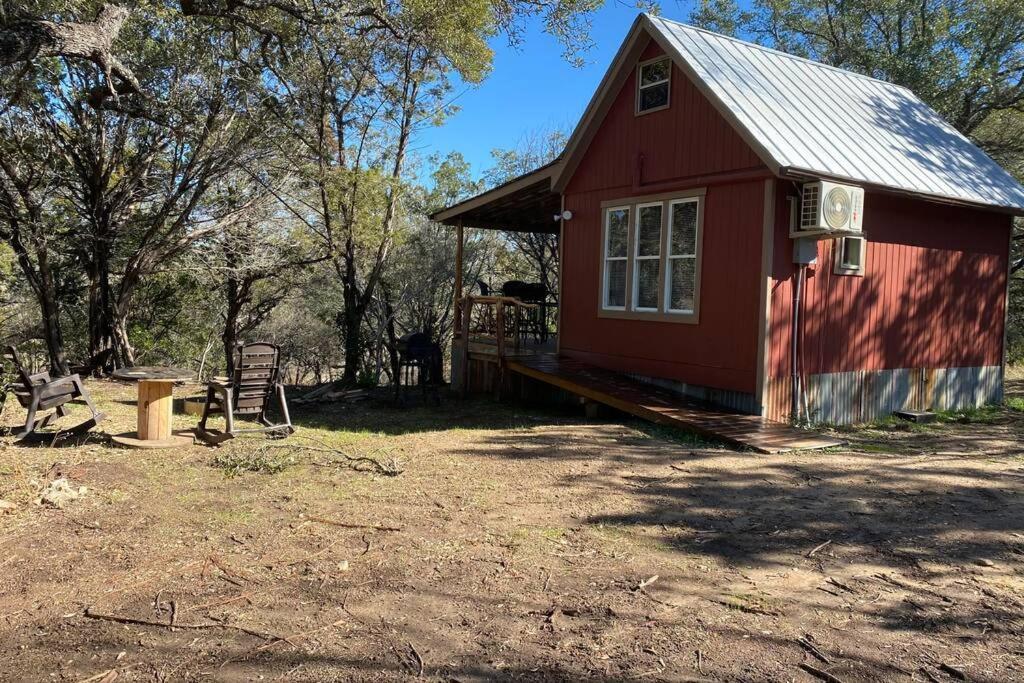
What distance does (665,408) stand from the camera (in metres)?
8.70

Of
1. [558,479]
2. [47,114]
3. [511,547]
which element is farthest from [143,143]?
[511,547]

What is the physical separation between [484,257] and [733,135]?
11.2m

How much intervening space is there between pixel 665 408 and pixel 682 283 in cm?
191

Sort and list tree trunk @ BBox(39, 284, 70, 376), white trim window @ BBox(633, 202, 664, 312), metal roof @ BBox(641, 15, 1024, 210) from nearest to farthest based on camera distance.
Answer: metal roof @ BBox(641, 15, 1024, 210), white trim window @ BBox(633, 202, 664, 312), tree trunk @ BBox(39, 284, 70, 376)

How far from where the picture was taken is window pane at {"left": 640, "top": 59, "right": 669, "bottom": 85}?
9961mm

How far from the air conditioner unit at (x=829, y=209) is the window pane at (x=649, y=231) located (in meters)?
1.99

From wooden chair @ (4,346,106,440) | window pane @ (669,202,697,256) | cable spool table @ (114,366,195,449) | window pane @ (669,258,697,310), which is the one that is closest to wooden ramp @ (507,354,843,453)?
window pane @ (669,258,697,310)

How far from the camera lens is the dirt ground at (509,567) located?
317cm

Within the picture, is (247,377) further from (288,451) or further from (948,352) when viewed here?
(948,352)

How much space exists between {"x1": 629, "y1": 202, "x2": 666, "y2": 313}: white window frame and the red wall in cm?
174

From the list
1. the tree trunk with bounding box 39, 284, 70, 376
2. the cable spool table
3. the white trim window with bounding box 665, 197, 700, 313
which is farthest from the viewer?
the tree trunk with bounding box 39, 284, 70, 376

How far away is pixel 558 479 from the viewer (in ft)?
20.1

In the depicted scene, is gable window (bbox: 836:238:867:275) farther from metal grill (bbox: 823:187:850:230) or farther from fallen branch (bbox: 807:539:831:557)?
fallen branch (bbox: 807:539:831:557)

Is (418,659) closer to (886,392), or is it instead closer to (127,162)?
(886,392)
